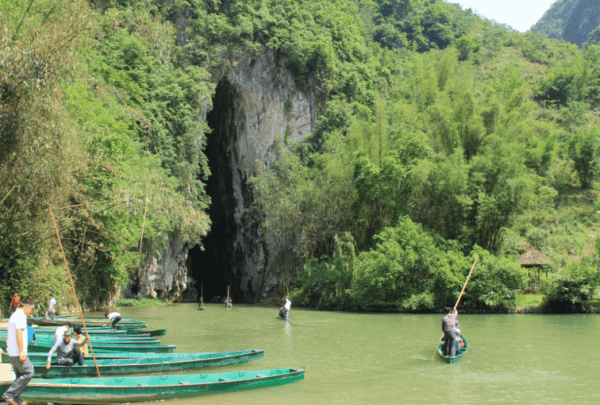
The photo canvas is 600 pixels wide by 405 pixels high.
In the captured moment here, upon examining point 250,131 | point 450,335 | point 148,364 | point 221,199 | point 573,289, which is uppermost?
point 250,131

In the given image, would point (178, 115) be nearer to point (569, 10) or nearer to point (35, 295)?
point (35, 295)

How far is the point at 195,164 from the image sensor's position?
3591cm

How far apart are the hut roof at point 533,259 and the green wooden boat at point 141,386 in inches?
799

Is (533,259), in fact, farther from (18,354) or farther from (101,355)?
(18,354)

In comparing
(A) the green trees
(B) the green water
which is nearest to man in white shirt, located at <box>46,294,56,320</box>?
(B) the green water

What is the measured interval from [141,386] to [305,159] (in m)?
33.4

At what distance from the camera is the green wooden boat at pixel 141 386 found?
7348mm

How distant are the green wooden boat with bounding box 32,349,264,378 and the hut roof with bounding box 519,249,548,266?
1922 centimetres

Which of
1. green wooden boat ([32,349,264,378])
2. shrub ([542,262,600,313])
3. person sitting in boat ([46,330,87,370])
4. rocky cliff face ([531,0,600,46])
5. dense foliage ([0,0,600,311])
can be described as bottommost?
green wooden boat ([32,349,264,378])

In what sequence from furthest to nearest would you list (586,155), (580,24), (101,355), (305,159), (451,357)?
(580,24) → (305,159) → (586,155) → (451,357) → (101,355)

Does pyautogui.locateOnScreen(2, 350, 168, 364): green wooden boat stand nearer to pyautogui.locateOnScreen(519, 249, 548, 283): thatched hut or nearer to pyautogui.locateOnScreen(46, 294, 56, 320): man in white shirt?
pyautogui.locateOnScreen(46, 294, 56, 320): man in white shirt

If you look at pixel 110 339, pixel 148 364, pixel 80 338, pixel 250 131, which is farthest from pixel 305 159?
pixel 148 364

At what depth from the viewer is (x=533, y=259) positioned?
25734 mm

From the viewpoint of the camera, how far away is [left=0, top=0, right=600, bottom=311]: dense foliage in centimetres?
1498
